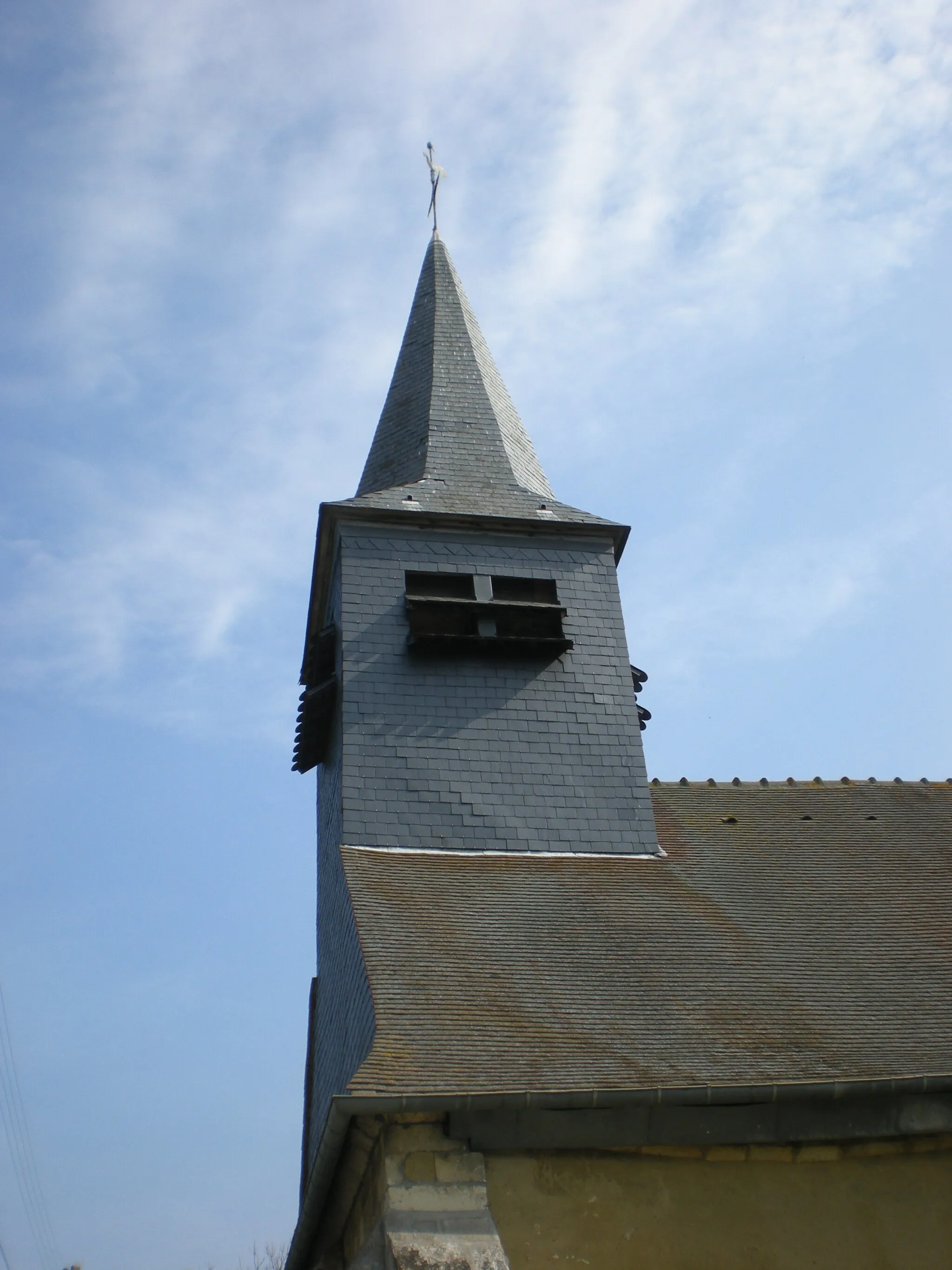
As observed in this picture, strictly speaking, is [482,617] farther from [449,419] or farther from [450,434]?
[449,419]

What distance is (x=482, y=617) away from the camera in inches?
426

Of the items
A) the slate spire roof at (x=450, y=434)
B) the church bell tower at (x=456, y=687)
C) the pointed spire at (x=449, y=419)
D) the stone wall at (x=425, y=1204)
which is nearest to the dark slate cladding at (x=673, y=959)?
the stone wall at (x=425, y=1204)

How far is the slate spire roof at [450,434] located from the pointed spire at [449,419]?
1 cm

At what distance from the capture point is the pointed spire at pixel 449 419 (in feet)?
40.7

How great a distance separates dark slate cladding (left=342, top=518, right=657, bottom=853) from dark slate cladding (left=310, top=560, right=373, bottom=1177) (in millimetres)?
344

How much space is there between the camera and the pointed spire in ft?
40.7

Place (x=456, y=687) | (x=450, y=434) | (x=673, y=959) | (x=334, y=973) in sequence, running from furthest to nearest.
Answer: (x=450, y=434) → (x=456, y=687) → (x=334, y=973) → (x=673, y=959)

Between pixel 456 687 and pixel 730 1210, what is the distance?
5.01 meters

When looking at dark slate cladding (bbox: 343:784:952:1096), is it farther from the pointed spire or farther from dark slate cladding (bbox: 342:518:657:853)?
the pointed spire

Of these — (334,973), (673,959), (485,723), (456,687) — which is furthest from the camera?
(456,687)

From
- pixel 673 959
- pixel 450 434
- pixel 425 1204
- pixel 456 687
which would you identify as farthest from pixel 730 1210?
pixel 450 434

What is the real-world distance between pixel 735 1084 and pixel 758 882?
3301 millimetres

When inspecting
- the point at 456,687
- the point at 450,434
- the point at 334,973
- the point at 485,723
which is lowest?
the point at 334,973

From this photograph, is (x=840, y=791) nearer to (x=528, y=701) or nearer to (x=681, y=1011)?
(x=528, y=701)
